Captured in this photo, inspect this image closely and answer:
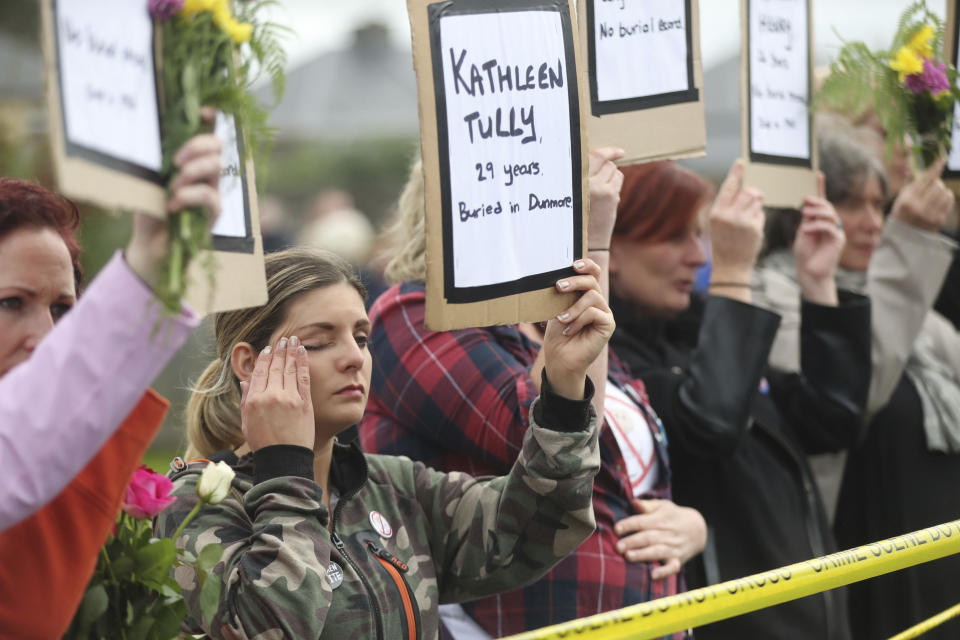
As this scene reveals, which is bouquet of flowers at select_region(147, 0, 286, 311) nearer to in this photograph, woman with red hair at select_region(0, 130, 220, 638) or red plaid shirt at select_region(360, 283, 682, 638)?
woman with red hair at select_region(0, 130, 220, 638)

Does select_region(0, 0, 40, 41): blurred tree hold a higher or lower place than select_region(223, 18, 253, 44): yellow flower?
higher

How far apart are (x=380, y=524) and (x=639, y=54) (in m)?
1.27

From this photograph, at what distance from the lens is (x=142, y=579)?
166cm

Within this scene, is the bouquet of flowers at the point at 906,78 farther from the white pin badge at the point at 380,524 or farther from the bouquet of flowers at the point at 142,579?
the bouquet of flowers at the point at 142,579

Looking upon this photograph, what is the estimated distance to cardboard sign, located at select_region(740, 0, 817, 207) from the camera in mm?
3273

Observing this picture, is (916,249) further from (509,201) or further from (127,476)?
(127,476)

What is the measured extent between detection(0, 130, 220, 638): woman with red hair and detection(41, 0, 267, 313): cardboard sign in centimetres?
6

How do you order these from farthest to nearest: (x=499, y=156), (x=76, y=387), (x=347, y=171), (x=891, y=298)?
(x=347, y=171) < (x=891, y=298) < (x=499, y=156) < (x=76, y=387)

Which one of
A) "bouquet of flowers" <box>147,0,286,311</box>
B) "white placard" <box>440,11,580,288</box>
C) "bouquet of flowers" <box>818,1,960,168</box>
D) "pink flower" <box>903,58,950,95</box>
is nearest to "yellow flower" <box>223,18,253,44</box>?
"bouquet of flowers" <box>147,0,286,311</box>

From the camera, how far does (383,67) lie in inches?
592

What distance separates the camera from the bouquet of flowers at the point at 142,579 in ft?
5.38

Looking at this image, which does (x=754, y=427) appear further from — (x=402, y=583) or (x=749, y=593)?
(x=402, y=583)

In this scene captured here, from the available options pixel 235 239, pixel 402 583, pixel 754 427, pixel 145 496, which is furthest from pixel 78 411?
pixel 754 427

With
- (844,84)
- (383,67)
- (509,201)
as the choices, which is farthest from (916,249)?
(383,67)
